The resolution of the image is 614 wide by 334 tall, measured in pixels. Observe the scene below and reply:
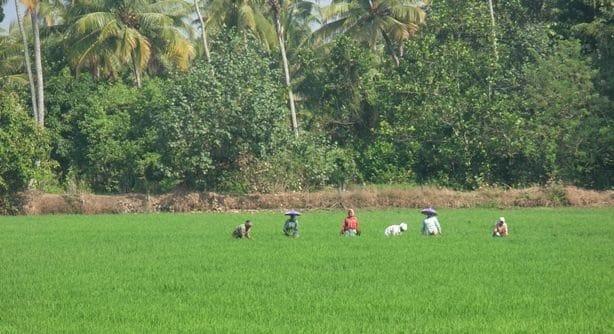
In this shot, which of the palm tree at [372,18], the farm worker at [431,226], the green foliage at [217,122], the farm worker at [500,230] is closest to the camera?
the farm worker at [500,230]

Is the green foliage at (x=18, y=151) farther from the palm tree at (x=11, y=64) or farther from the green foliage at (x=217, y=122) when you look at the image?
the palm tree at (x=11, y=64)

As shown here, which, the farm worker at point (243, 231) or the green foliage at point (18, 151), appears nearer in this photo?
the farm worker at point (243, 231)

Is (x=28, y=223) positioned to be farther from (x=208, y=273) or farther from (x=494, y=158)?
(x=494, y=158)

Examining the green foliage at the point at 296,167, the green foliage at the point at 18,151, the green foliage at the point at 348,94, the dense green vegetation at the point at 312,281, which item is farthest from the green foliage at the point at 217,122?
the dense green vegetation at the point at 312,281

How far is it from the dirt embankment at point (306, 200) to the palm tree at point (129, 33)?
804 centimetres

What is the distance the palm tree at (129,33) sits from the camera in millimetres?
37625

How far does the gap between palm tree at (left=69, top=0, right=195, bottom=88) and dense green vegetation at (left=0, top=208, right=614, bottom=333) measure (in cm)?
1677

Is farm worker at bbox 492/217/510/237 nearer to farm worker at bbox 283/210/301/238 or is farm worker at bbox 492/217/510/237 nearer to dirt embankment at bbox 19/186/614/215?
farm worker at bbox 283/210/301/238

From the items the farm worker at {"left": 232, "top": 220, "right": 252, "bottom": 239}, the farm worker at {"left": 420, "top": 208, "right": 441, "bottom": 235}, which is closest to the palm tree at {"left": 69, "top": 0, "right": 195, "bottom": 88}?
the farm worker at {"left": 232, "top": 220, "right": 252, "bottom": 239}

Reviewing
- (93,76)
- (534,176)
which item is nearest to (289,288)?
(534,176)

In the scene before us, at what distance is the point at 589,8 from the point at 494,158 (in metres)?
7.38

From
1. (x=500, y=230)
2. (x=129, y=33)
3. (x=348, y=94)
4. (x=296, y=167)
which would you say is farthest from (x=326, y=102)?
(x=500, y=230)

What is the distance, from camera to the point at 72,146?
39.8 m

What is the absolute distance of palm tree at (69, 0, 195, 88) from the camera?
123ft
